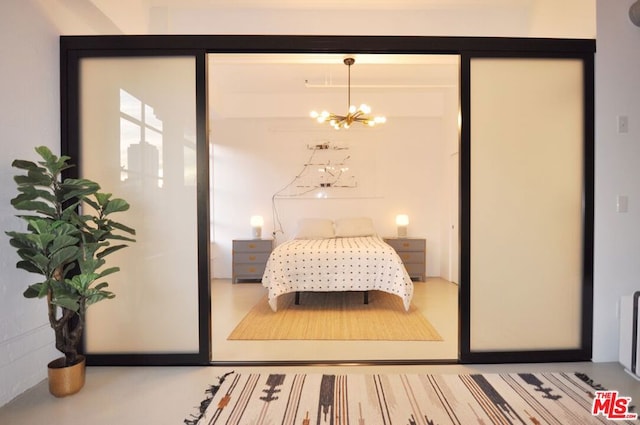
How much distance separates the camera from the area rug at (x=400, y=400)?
1.63 m

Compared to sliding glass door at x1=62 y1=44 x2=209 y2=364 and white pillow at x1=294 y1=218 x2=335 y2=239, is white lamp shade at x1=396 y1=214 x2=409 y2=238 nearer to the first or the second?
white pillow at x1=294 y1=218 x2=335 y2=239

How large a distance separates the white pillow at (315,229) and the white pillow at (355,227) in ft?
0.45

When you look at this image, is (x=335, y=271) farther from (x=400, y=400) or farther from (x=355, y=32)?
(x=355, y=32)

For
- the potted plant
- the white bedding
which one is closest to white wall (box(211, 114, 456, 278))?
the white bedding

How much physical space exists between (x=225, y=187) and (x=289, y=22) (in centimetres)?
321

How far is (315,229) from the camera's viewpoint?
15.7 feet

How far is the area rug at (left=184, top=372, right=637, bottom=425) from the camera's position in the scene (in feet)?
5.33

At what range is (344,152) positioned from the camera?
17.0 ft

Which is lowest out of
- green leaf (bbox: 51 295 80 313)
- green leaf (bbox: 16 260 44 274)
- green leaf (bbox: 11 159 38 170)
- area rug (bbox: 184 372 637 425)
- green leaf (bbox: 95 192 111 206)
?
area rug (bbox: 184 372 637 425)

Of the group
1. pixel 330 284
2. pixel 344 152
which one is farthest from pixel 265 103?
pixel 330 284

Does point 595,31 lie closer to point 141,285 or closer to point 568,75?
point 568,75

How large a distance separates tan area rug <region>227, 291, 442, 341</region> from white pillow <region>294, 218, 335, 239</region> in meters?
1.07

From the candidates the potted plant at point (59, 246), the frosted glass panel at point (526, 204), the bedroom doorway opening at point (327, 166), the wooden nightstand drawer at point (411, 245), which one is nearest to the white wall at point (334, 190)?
the bedroom doorway opening at point (327, 166)

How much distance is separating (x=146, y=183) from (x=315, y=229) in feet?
9.36
